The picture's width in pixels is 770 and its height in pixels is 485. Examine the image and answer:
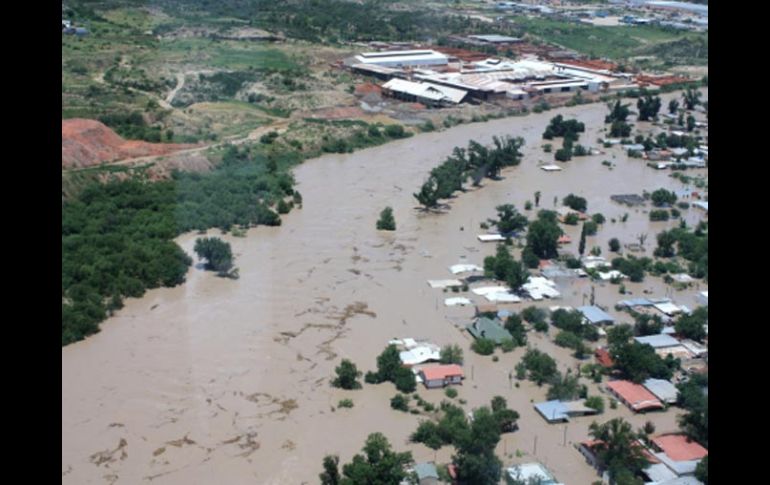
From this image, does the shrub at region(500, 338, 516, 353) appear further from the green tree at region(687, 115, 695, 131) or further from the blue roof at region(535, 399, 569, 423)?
the green tree at region(687, 115, 695, 131)

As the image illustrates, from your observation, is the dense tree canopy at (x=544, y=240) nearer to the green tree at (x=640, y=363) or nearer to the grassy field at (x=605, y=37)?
the green tree at (x=640, y=363)

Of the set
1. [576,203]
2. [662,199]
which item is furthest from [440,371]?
[662,199]

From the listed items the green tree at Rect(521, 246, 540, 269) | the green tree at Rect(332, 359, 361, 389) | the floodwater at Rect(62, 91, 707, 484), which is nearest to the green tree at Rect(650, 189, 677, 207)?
the floodwater at Rect(62, 91, 707, 484)

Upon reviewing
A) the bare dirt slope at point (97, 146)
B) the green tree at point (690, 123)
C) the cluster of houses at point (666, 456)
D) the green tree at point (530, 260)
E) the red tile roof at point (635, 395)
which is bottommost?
the cluster of houses at point (666, 456)

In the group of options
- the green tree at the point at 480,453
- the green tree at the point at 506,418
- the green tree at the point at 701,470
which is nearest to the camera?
the green tree at the point at 701,470

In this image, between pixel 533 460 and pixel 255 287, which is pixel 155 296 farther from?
pixel 533 460

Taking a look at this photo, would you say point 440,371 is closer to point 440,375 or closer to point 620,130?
point 440,375

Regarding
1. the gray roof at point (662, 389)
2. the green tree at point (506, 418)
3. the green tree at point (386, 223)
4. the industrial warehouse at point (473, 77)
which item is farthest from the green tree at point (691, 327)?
the industrial warehouse at point (473, 77)
